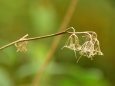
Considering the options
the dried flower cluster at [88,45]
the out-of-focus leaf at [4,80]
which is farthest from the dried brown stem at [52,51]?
the dried flower cluster at [88,45]

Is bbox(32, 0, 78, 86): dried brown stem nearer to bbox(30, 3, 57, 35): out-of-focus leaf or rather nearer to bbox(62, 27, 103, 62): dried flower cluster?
bbox(30, 3, 57, 35): out-of-focus leaf

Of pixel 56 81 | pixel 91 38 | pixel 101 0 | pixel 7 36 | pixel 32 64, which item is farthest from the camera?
pixel 101 0

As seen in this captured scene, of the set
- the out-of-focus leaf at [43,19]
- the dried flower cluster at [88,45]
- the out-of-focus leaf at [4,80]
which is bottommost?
the dried flower cluster at [88,45]

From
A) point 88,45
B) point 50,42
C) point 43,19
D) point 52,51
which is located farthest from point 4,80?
point 50,42

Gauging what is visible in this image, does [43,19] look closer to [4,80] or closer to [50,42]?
[4,80]

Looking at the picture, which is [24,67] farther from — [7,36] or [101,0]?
[101,0]

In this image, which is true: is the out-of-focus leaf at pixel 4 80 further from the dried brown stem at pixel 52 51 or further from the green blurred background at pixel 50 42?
the dried brown stem at pixel 52 51

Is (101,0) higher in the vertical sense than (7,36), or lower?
higher

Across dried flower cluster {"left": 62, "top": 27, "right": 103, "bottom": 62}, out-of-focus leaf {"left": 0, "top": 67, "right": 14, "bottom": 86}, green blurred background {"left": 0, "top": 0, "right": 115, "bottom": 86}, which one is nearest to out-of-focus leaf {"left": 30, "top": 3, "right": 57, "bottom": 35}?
green blurred background {"left": 0, "top": 0, "right": 115, "bottom": 86}

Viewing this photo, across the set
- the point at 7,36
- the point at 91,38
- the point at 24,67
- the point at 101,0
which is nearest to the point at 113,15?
the point at 101,0
